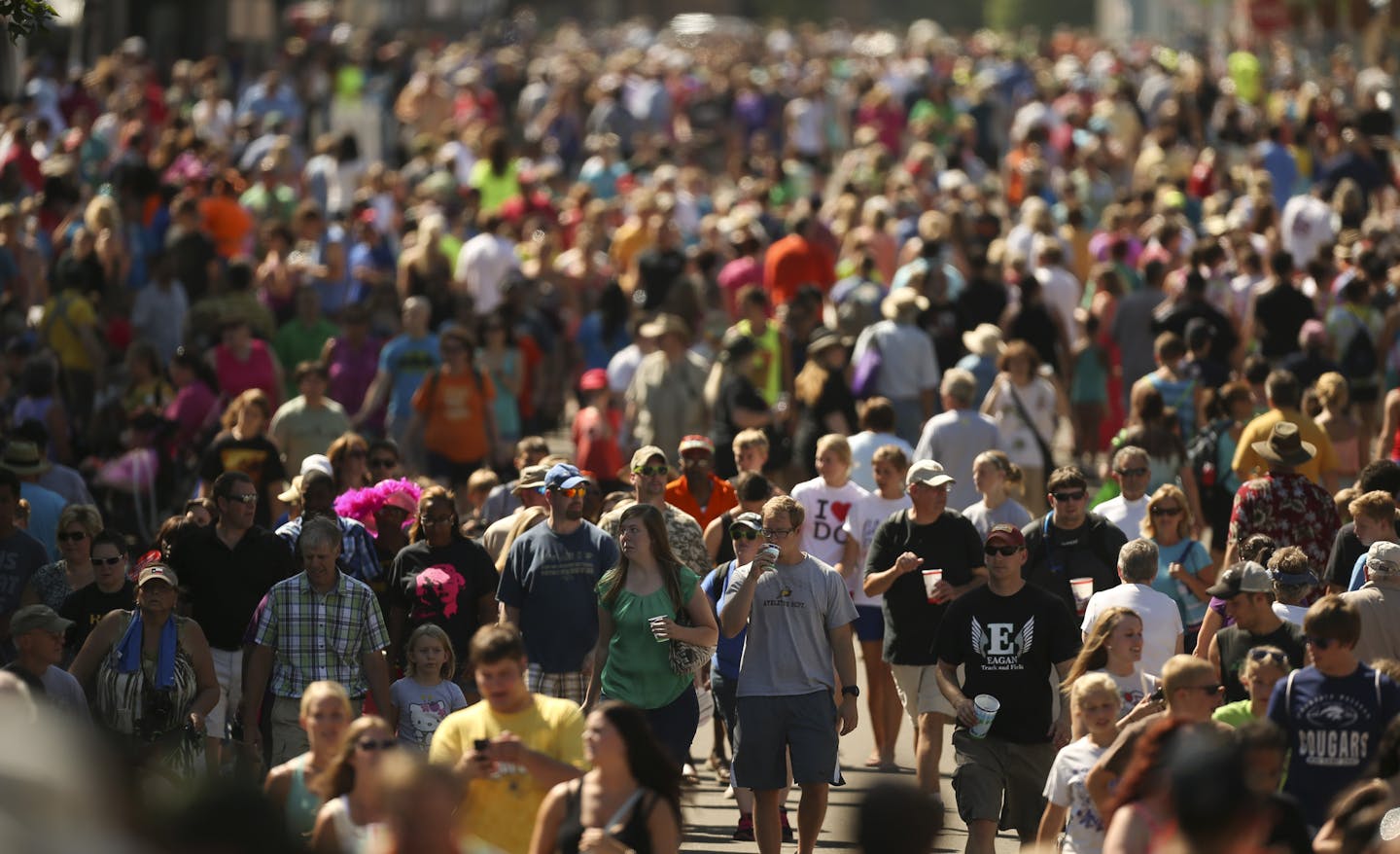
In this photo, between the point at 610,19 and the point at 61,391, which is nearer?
the point at 61,391

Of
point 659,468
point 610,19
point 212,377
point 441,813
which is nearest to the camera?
point 441,813

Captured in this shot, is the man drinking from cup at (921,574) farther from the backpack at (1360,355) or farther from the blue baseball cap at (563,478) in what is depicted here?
the backpack at (1360,355)

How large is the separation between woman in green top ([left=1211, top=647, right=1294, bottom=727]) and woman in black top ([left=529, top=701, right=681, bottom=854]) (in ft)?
7.37

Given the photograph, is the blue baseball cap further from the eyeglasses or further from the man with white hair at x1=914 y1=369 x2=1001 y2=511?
the man with white hair at x1=914 y1=369 x2=1001 y2=511

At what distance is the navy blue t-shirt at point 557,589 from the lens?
10.8 meters

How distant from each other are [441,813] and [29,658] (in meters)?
3.77

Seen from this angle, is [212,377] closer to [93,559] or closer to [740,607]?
[93,559]

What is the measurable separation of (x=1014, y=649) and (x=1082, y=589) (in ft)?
→ 4.82

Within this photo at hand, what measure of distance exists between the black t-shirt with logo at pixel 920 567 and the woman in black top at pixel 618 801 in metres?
4.09

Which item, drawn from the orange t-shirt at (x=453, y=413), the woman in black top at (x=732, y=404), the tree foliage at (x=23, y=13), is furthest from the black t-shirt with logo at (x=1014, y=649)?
the orange t-shirt at (x=453, y=413)

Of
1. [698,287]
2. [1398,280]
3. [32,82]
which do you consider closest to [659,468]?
[698,287]

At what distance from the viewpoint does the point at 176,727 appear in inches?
409

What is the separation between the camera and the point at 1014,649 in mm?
10078

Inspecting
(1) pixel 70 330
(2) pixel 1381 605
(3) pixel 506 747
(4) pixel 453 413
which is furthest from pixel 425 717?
(1) pixel 70 330
